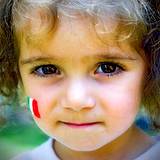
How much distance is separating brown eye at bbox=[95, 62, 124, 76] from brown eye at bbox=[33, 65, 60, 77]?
0.35ft

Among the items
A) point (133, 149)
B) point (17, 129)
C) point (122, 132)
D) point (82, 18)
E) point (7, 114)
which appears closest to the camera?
point (82, 18)

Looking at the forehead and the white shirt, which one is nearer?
the forehead

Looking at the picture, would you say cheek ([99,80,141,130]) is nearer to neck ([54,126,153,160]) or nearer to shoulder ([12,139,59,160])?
neck ([54,126,153,160])

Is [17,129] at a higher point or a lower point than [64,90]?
lower

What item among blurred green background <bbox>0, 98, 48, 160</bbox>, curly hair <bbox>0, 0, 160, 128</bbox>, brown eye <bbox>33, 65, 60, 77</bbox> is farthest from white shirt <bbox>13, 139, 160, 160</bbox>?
blurred green background <bbox>0, 98, 48, 160</bbox>

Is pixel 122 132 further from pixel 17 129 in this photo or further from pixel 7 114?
pixel 17 129

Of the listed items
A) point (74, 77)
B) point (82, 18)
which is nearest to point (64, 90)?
point (74, 77)

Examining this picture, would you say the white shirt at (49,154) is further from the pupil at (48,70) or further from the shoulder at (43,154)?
the pupil at (48,70)

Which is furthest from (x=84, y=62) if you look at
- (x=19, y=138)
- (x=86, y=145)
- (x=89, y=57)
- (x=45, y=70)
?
(x=19, y=138)

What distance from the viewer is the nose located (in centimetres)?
132

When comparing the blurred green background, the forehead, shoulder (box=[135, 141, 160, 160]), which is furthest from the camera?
the blurred green background

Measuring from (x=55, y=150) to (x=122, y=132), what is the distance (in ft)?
0.90

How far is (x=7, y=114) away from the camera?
6.18 ft

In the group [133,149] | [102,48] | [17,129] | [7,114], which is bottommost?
[17,129]
